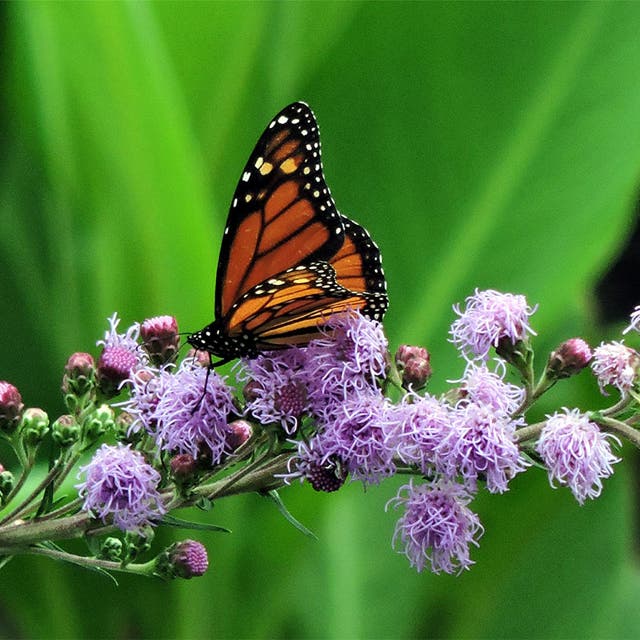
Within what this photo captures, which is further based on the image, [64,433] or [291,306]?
[64,433]

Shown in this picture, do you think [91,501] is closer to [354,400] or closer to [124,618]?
[354,400]

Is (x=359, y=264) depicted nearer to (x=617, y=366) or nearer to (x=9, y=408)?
(x=617, y=366)

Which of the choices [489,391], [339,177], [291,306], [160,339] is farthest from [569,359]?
A: [339,177]

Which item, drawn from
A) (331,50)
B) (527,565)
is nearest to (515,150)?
(331,50)

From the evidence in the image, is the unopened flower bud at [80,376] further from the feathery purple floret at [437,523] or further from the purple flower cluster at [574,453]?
the purple flower cluster at [574,453]

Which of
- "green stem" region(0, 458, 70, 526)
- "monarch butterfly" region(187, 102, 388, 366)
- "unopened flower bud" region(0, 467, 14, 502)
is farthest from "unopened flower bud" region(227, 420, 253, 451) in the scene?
"unopened flower bud" region(0, 467, 14, 502)

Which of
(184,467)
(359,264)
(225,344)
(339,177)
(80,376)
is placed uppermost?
(339,177)
